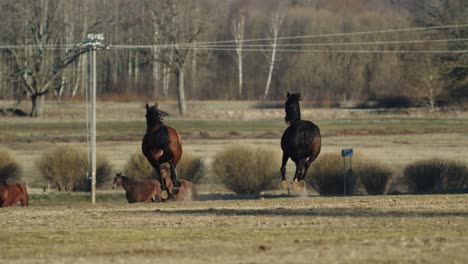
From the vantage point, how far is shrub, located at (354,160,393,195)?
148 ft

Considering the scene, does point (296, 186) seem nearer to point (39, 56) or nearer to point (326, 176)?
point (326, 176)

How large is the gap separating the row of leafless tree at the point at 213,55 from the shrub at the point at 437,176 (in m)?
28.4

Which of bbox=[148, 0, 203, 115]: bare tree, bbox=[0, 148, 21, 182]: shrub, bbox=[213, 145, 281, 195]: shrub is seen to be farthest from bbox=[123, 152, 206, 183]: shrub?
bbox=[148, 0, 203, 115]: bare tree

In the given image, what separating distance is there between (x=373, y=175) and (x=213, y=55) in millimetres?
82093

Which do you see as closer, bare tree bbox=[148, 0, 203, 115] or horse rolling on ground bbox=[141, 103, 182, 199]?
horse rolling on ground bbox=[141, 103, 182, 199]

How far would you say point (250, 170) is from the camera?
46.8 m

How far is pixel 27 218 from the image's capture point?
25406 mm

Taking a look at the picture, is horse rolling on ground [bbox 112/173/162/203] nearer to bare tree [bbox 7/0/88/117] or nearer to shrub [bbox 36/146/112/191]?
shrub [bbox 36/146/112/191]

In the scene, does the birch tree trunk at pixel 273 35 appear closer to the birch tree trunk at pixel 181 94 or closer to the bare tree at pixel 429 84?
the birch tree trunk at pixel 181 94

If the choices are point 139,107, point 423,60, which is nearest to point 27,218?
point 423,60

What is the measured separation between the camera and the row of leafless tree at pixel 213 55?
8500 centimetres

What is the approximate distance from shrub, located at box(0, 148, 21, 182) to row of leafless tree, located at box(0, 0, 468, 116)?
2983 cm

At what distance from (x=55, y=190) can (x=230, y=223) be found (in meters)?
26.8

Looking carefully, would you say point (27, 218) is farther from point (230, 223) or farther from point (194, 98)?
point (194, 98)
